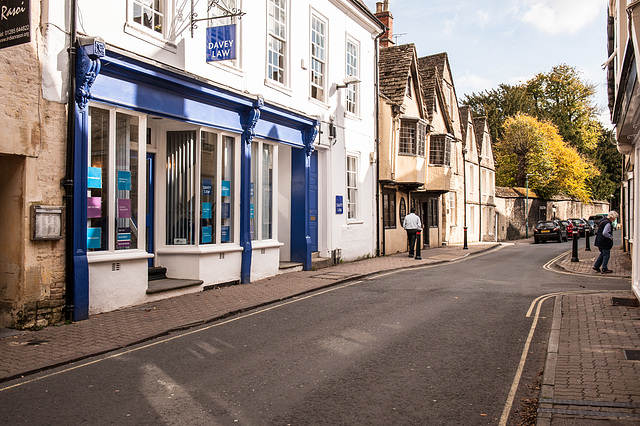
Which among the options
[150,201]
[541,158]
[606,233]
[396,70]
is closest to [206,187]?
[150,201]

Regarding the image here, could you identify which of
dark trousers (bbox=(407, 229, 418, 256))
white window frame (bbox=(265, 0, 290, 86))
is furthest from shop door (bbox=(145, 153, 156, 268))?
dark trousers (bbox=(407, 229, 418, 256))

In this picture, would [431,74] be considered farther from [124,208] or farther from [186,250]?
[124,208]

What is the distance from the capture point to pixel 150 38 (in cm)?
1027

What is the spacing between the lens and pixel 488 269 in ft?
56.0

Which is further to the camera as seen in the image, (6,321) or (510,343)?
(6,321)

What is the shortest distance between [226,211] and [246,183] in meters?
0.88

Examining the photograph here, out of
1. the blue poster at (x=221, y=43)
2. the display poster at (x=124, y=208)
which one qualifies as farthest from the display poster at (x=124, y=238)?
the blue poster at (x=221, y=43)

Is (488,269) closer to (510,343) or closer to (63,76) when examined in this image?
(510,343)

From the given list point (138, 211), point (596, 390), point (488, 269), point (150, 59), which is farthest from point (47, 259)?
point (488, 269)

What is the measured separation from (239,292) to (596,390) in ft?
25.3

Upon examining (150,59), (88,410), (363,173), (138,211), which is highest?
(150,59)

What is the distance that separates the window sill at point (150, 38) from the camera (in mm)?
9797

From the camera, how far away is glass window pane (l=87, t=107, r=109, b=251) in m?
9.08

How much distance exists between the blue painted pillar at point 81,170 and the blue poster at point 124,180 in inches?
37.2
